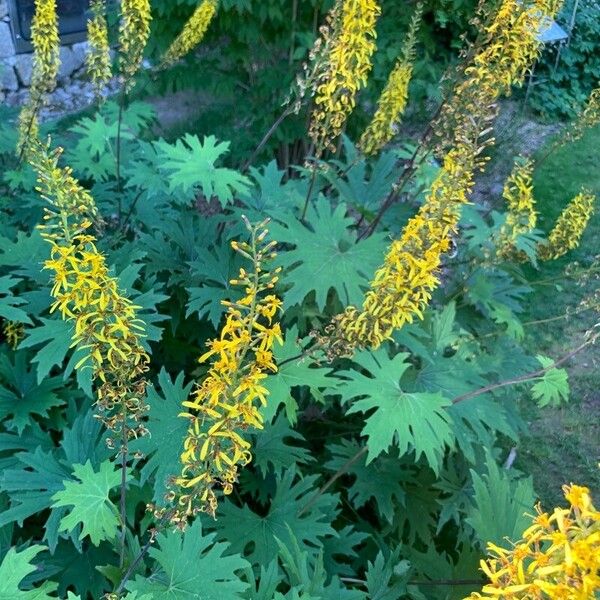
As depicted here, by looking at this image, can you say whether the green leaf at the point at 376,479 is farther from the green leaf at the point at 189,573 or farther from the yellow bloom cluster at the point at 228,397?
the yellow bloom cluster at the point at 228,397

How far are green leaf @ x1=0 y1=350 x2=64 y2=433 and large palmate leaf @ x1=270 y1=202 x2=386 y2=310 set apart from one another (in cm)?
100

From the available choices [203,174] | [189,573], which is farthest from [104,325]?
[203,174]

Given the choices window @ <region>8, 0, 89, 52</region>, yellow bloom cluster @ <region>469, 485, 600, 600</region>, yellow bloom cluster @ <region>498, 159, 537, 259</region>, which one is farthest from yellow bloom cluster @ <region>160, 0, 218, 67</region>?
window @ <region>8, 0, 89, 52</region>

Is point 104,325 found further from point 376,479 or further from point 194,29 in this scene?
point 194,29

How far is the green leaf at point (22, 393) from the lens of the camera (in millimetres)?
2471

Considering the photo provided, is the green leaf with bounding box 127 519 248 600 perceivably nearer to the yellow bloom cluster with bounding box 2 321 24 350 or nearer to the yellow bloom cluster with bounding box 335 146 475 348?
the yellow bloom cluster with bounding box 335 146 475 348

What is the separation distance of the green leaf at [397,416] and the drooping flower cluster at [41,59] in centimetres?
181

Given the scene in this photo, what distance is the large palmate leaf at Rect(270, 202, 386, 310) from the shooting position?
2469 mm

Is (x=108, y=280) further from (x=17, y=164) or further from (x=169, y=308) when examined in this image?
(x=17, y=164)

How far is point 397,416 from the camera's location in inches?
85.0

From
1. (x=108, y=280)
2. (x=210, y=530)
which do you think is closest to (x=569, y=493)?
(x=108, y=280)

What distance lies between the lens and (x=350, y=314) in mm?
1979

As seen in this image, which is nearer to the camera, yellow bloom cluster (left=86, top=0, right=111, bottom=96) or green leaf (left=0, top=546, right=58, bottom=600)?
green leaf (left=0, top=546, right=58, bottom=600)

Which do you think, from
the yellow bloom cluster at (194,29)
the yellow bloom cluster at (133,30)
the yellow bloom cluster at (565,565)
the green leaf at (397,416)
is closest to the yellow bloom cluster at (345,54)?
Answer: the yellow bloom cluster at (133,30)
